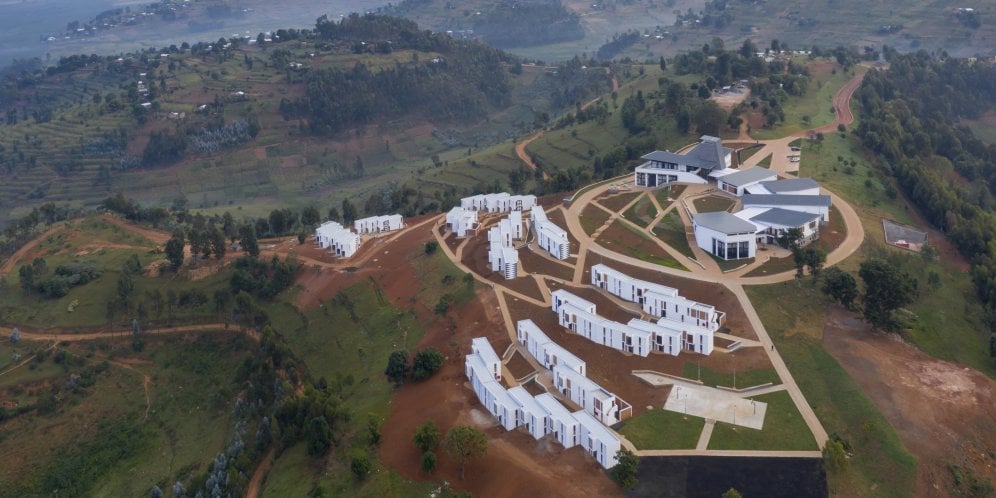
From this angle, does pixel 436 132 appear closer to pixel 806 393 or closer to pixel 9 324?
pixel 9 324

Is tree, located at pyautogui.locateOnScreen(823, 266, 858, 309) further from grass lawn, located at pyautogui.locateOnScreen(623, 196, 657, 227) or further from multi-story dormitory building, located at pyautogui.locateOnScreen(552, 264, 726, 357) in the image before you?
grass lawn, located at pyautogui.locateOnScreen(623, 196, 657, 227)

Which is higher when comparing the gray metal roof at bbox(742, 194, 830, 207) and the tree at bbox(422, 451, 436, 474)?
the gray metal roof at bbox(742, 194, 830, 207)

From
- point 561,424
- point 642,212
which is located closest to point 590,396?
point 561,424

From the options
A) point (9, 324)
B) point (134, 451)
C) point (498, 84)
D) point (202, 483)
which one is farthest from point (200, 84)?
point (202, 483)

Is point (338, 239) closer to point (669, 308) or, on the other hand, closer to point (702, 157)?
point (669, 308)

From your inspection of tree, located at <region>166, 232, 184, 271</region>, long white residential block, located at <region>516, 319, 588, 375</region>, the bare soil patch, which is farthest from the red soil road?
tree, located at <region>166, 232, 184, 271</region>

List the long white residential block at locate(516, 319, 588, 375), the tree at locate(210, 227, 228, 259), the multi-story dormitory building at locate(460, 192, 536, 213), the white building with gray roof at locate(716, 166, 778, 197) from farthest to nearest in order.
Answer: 1. the multi-story dormitory building at locate(460, 192, 536, 213)
2. the tree at locate(210, 227, 228, 259)
3. the white building with gray roof at locate(716, 166, 778, 197)
4. the long white residential block at locate(516, 319, 588, 375)

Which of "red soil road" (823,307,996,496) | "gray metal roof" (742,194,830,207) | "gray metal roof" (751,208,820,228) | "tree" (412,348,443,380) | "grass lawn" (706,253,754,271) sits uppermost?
"gray metal roof" (742,194,830,207)
